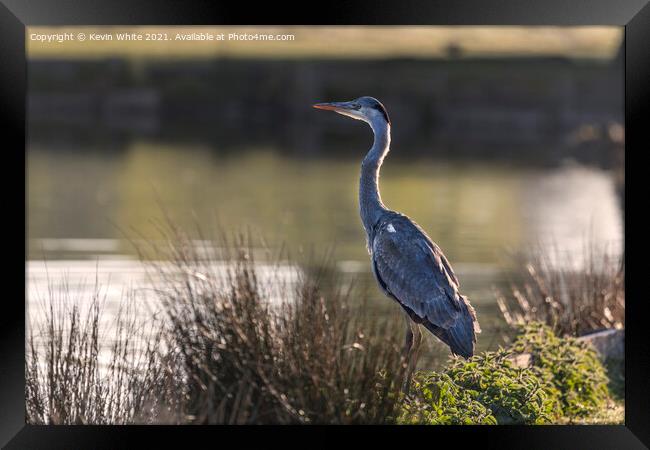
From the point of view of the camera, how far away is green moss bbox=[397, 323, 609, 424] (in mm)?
5953

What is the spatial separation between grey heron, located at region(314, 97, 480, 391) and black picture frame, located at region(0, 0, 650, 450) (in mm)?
1328

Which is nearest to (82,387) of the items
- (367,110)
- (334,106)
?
(334,106)

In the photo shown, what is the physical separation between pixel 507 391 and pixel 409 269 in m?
1.02

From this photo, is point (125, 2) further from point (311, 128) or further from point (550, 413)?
point (311, 128)

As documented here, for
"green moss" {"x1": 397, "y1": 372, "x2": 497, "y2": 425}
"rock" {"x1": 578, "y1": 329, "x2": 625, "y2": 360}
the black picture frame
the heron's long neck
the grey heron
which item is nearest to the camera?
the black picture frame

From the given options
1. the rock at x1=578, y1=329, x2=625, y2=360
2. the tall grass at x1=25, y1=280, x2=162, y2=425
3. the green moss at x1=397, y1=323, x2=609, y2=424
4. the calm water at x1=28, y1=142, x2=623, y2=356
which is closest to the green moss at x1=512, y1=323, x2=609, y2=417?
the green moss at x1=397, y1=323, x2=609, y2=424

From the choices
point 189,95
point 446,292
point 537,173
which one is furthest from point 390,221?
point 189,95

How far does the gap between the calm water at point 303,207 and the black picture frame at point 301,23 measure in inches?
151

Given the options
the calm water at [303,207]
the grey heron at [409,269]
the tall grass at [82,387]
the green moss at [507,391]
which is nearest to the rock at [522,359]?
the green moss at [507,391]

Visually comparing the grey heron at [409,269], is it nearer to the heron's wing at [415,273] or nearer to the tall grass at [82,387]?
the heron's wing at [415,273]

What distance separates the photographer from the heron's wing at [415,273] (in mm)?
6719

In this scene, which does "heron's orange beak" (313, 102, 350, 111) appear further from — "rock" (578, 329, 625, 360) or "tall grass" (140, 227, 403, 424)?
"rock" (578, 329, 625, 360)

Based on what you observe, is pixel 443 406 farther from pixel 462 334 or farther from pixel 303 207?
pixel 303 207

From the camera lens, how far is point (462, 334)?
6570 millimetres
